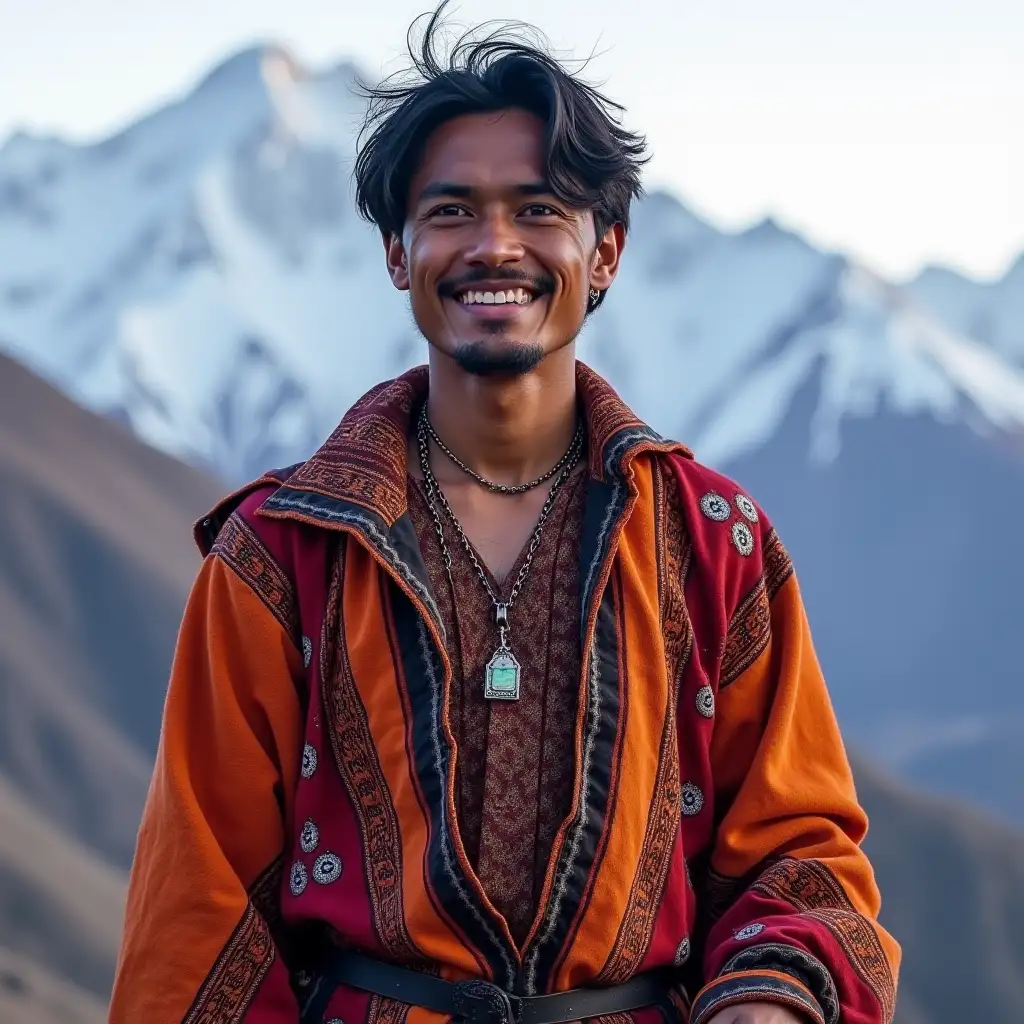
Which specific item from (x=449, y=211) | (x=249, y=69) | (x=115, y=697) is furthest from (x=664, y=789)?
(x=249, y=69)

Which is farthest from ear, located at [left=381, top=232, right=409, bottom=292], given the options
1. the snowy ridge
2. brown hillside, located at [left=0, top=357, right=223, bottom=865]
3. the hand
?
the snowy ridge

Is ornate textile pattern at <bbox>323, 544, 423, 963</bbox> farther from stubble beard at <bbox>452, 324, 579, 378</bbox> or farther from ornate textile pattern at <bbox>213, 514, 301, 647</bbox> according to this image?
stubble beard at <bbox>452, 324, 579, 378</bbox>

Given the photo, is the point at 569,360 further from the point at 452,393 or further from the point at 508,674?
the point at 508,674

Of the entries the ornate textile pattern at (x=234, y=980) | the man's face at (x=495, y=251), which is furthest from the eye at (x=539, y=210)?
the ornate textile pattern at (x=234, y=980)

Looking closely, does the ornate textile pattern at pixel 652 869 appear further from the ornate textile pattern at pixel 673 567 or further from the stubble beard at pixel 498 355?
the stubble beard at pixel 498 355

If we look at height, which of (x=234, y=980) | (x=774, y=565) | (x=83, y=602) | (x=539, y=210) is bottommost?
(x=234, y=980)

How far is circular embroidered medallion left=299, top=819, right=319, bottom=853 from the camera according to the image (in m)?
1.77

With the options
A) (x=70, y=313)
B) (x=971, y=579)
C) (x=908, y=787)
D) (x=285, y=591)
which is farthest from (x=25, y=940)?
(x=70, y=313)

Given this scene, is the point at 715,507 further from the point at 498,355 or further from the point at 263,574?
the point at 263,574

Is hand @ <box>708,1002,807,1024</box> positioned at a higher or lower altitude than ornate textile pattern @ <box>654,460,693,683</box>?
lower

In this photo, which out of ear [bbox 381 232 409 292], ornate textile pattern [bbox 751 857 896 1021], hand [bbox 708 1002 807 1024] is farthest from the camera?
ear [bbox 381 232 409 292]

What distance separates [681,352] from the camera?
44.1 m

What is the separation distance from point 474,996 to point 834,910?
1.15 ft

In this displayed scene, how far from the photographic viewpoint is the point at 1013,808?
2616cm
